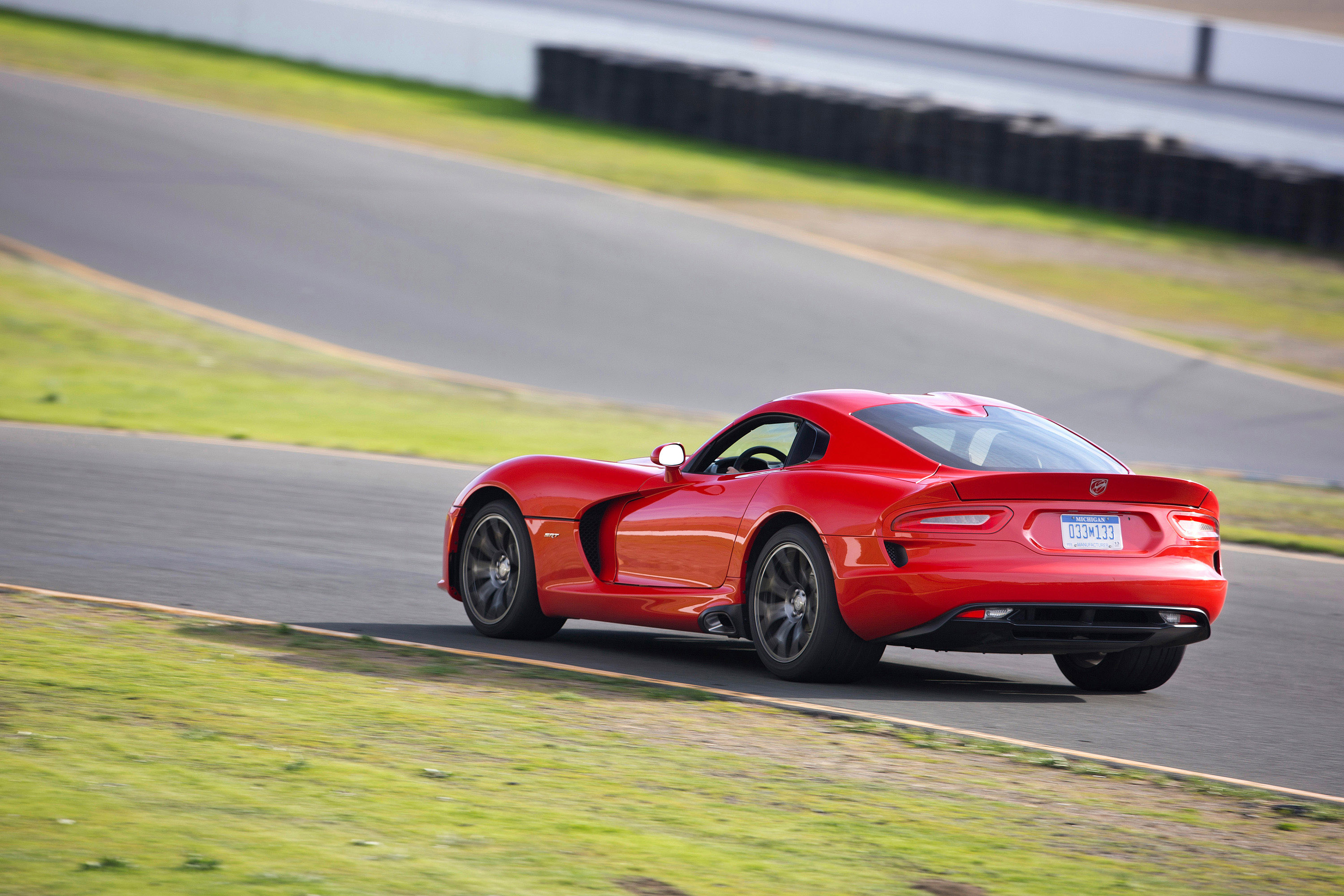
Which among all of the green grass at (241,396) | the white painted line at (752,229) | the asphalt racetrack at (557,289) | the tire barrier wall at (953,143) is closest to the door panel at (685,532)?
the green grass at (241,396)

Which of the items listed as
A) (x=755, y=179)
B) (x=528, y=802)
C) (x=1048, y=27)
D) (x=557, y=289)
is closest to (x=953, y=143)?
(x=755, y=179)

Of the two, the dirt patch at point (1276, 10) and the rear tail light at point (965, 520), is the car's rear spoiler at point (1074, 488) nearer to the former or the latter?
the rear tail light at point (965, 520)

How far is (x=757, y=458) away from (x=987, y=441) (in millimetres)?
1044

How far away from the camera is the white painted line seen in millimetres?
20281

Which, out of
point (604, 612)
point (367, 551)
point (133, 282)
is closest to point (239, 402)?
point (133, 282)

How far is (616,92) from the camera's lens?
3238 cm

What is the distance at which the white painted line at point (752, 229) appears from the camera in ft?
66.5

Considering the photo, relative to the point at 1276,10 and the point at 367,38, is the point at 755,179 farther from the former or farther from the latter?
the point at 1276,10

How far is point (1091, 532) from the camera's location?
696 cm

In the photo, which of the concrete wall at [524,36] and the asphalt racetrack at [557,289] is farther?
the concrete wall at [524,36]

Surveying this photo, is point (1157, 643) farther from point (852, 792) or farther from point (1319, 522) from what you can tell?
point (1319, 522)

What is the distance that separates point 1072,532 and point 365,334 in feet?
46.8

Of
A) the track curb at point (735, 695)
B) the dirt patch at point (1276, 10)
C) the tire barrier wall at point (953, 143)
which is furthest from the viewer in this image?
the dirt patch at point (1276, 10)

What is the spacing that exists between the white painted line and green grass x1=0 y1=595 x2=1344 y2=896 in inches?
470
